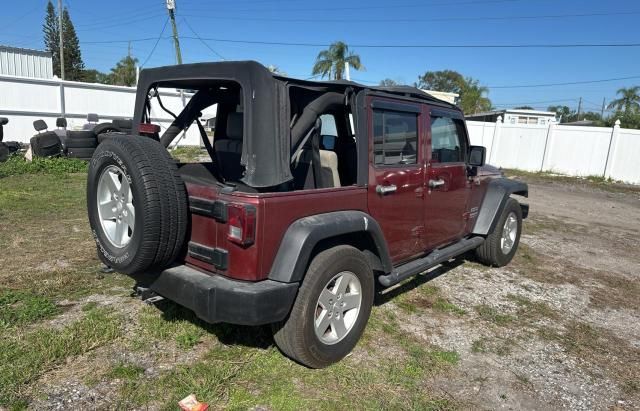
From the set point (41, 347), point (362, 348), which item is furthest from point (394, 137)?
point (41, 347)

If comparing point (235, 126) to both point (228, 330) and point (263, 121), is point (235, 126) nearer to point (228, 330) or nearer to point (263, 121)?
point (263, 121)

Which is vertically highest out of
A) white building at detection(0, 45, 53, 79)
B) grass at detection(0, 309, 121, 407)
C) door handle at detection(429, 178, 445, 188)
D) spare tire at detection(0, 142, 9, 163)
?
white building at detection(0, 45, 53, 79)

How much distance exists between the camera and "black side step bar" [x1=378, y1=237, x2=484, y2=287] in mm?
3695

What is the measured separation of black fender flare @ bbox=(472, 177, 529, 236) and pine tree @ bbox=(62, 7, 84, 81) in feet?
202

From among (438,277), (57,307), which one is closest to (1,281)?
(57,307)

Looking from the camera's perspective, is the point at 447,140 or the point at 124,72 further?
the point at 124,72

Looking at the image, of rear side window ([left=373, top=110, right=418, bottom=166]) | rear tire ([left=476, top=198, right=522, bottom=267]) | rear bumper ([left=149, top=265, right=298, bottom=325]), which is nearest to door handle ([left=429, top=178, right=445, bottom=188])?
rear side window ([left=373, top=110, right=418, bottom=166])

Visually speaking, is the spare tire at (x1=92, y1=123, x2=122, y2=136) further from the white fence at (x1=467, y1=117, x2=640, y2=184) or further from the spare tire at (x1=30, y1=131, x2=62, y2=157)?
the white fence at (x1=467, y1=117, x2=640, y2=184)

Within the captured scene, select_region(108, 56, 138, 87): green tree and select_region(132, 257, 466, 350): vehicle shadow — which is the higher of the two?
select_region(108, 56, 138, 87): green tree

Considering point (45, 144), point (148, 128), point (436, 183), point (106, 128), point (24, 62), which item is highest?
point (24, 62)

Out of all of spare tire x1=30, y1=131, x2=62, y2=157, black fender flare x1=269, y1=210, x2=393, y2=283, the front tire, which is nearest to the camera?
black fender flare x1=269, y1=210, x2=393, y2=283

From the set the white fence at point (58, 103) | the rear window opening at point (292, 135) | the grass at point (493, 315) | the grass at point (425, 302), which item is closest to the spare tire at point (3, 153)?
the white fence at point (58, 103)

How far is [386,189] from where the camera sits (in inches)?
141

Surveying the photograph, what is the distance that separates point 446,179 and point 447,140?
0.45m
